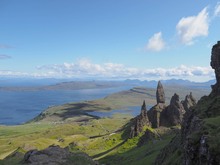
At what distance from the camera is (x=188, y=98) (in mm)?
158000

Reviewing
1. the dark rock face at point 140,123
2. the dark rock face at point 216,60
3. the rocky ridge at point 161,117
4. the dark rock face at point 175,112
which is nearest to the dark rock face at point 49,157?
the dark rock face at point 216,60

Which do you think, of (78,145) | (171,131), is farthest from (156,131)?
(78,145)

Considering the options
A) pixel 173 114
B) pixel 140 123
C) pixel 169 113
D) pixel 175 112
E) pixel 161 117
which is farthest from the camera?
pixel 161 117

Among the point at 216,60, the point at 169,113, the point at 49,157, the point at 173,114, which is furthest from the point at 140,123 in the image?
the point at 216,60

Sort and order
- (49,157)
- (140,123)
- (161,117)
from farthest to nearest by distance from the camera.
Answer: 1. (161,117)
2. (140,123)
3. (49,157)

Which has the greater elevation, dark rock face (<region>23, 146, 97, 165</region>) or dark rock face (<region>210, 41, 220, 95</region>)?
dark rock face (<region>210, 41, 220, 95</region>)

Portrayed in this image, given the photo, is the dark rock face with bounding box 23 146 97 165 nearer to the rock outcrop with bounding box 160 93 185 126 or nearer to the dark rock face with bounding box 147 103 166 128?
the rock outcrop with bounding box 160 93 185 126

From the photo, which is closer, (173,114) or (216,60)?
(216,60)

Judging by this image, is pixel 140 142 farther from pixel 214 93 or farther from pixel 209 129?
pixel 209 129

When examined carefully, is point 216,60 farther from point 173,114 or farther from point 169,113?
point 169,113

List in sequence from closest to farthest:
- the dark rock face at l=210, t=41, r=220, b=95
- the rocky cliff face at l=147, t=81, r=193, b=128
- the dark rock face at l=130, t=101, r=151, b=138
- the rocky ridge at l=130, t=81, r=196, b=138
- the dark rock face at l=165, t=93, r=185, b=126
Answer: the dark rock face at l=210, t=41, r=220, b=95 → the dark rock face at l=165, t=93, r=185, b=126 → the rocky cliff face at l=147, t=81, r=193, b=128 → the rocky ridge at l=130, t=81, r=196, b=138 → the dark rock face at l=130, t=101, r=151, b=138

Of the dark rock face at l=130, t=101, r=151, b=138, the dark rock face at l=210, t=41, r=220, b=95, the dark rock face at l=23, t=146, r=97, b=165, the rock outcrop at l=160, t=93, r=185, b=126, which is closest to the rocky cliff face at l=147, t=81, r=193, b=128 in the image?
the rock outcrop at l=160, t=93, r=185, b=126

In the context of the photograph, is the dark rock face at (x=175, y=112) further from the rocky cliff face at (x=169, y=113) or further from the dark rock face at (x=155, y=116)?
the dark rock face at (x=155, y=116)

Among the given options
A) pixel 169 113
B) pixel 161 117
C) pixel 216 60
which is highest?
pixel 216 60
